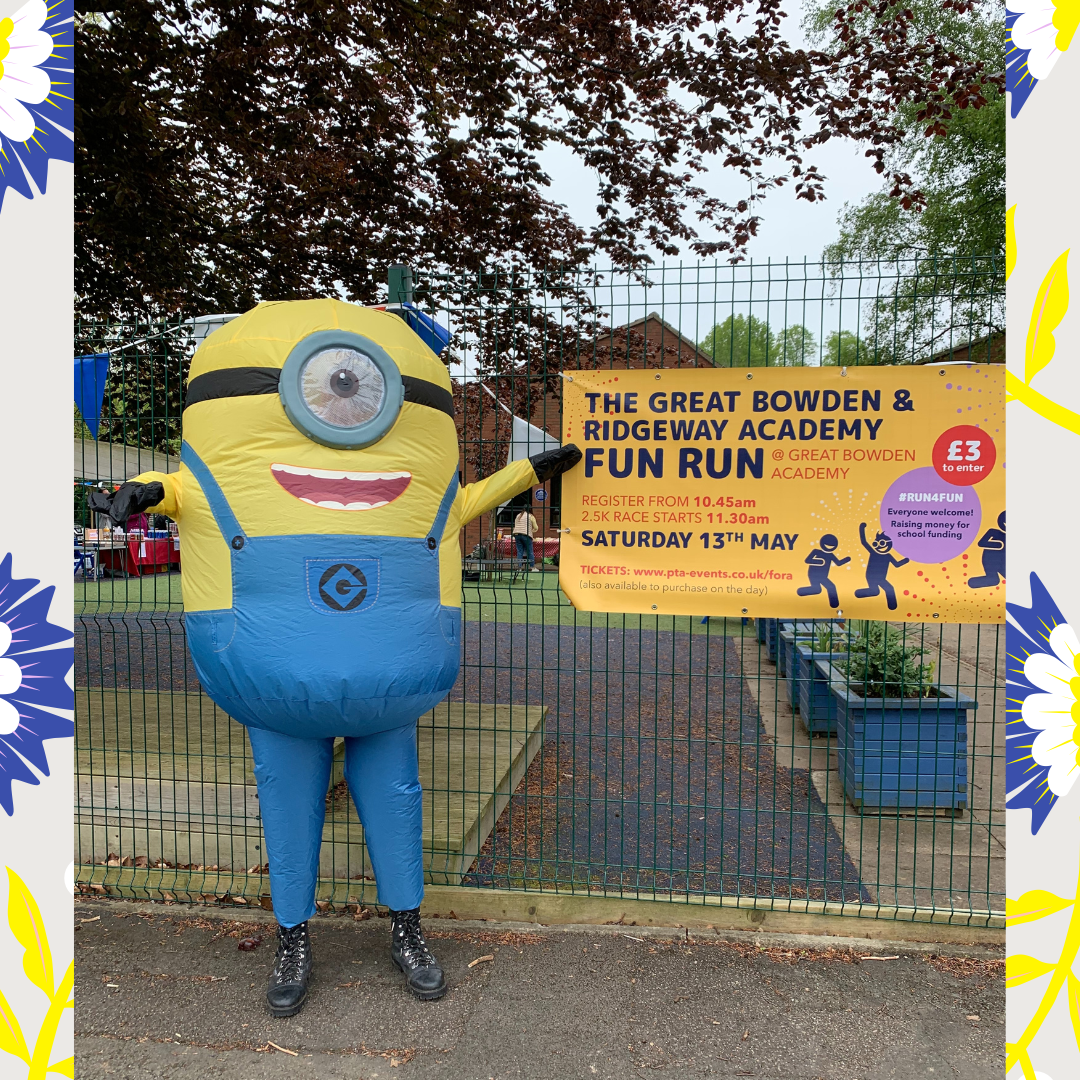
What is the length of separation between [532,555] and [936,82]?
274 inches

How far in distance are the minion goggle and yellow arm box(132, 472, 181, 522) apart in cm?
33

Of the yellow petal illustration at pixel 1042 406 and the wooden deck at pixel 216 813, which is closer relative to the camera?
the yellow petal illustration at pixel 1042 406

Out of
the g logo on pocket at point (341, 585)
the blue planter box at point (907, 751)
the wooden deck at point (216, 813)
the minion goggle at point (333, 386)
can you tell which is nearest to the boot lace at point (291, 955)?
the wooden deck at point (216, 813)

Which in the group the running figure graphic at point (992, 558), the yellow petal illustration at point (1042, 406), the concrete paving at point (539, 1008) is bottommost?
the concrete paving at point (539, 1008)

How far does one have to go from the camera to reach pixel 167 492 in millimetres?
2791

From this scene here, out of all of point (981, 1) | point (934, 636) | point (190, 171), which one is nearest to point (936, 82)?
point (981, 1)

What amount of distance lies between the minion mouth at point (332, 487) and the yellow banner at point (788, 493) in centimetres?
100

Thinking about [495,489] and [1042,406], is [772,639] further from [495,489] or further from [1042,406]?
[1042,406]

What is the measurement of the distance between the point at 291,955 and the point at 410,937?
0.43 metres

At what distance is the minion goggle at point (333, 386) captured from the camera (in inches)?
104

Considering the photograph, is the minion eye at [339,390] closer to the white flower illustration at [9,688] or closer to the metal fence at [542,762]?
the metal fence at [542,762]

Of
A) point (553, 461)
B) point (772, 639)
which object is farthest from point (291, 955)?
point (772, 639)

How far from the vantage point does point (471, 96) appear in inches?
293

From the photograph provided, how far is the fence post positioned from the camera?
3574 mm
